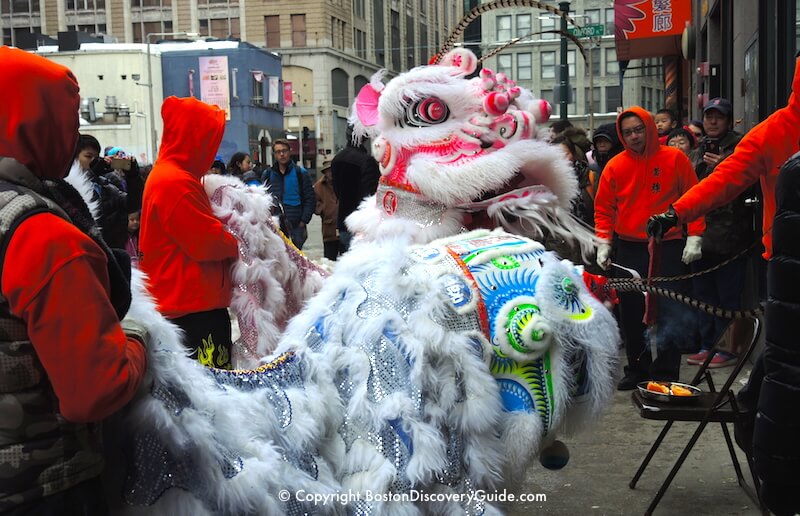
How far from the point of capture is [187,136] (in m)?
4.60

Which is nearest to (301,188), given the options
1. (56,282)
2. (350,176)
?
(350,176)

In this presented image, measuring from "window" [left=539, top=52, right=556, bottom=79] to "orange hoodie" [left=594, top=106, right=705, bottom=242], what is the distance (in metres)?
60.3

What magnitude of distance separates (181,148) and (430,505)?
8.80 ft

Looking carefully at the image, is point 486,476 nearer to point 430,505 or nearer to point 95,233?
point 430,505

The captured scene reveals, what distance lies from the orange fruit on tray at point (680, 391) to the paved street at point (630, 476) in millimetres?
439

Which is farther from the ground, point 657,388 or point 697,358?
point 657,388

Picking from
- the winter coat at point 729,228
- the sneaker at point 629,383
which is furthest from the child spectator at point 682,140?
the sneaker at point 629,383

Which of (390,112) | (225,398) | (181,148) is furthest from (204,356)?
(225,398)

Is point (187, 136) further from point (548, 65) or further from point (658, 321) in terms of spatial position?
point (548, 65)

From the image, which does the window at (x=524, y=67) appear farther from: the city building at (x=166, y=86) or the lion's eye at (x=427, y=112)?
the lion's eye at (x=427, y=112)

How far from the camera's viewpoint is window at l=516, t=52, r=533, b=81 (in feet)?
215

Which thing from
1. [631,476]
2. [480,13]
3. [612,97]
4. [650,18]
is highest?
[612,97]

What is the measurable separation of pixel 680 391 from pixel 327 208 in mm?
8041

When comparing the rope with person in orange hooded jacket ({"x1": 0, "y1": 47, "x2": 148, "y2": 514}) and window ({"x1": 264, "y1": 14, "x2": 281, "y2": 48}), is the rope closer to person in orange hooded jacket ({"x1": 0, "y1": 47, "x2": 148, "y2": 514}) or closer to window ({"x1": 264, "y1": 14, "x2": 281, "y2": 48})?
person in orange hooded jacket ({"x1": 0, "y1": 47, "x2": 148, "y2": 514})
